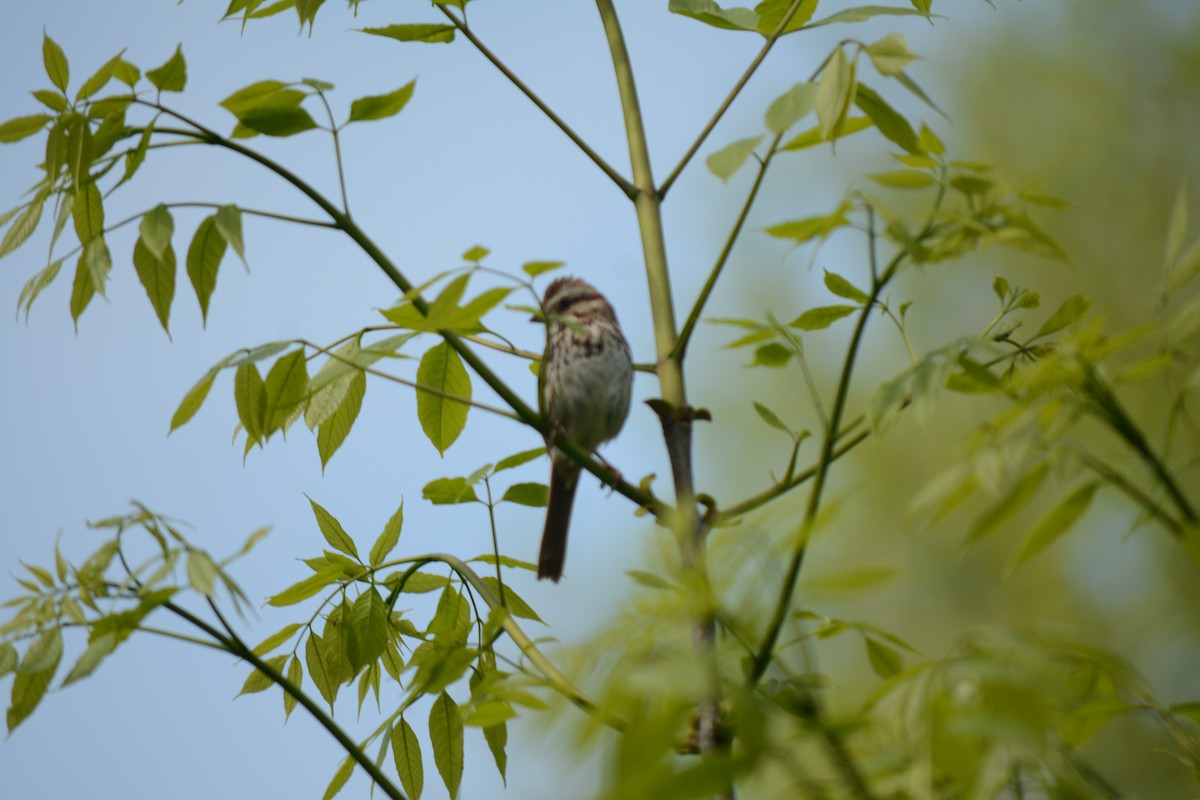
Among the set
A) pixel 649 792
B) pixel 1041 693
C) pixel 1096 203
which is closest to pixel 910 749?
pixel 1041 693

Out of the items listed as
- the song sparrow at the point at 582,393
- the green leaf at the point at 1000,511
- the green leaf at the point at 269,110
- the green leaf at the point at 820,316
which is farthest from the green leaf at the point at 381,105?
the song sparrow at the point at 582,393

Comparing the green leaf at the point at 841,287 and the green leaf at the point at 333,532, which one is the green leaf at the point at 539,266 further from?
the green leaf at the point at 333,532

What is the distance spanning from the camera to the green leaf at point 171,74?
143cm

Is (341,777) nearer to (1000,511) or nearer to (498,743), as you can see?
(498,743)

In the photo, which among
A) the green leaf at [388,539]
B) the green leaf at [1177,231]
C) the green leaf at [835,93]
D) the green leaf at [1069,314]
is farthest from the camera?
the green leaf at [388,539]

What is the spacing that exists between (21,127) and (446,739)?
0.99 meters

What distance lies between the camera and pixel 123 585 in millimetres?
1178

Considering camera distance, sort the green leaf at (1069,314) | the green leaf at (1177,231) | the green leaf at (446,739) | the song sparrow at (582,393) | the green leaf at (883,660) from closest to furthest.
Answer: the green leaf at (1177,231)
the green leaf at (883,660)
the green leaf at (1069,314)
the green leaf at (446,739)
the song sparrow at (582,393)

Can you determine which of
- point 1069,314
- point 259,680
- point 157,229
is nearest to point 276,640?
point 259,680

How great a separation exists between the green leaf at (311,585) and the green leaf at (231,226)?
1.74 ft

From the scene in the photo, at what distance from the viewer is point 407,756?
5.32ft

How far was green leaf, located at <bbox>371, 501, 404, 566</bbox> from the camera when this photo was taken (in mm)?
1688

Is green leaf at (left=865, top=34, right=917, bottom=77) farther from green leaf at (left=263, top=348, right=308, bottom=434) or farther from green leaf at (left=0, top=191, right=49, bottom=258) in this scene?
green leaf at (left=0, top=191, right=49, bottom=258)

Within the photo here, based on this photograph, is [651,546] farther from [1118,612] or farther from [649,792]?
[1118,612]
